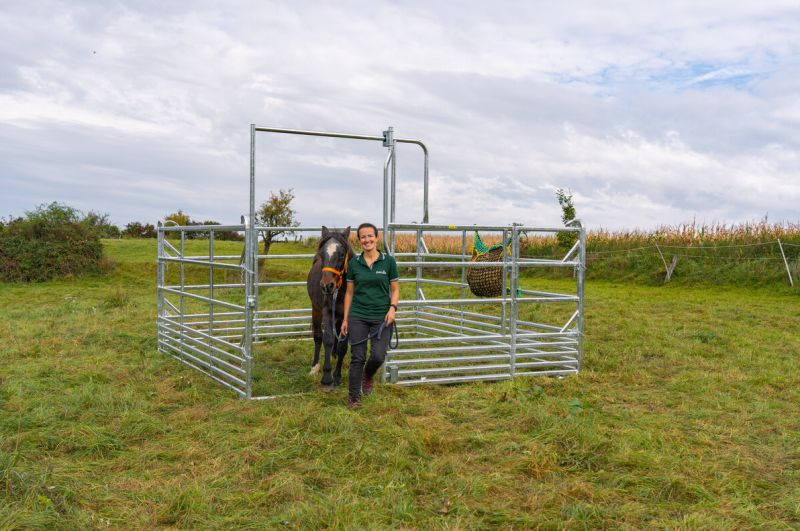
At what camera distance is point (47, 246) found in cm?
1636

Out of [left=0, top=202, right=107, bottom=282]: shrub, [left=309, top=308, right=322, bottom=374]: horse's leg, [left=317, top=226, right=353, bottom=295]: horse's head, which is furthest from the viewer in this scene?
[left=0, top=202, right=107, bottom=282]: shrub

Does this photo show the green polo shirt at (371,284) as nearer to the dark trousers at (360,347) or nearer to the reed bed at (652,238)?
the dark trousers at (360,347)

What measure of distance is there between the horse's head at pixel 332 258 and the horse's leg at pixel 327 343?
48cm

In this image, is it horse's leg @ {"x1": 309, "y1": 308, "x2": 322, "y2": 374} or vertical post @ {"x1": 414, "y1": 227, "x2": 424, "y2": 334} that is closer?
horse's leg @ {"x1": 309, "y1": 308, "x2": 322, "y2": 374}

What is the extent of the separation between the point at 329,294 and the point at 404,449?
179 cm

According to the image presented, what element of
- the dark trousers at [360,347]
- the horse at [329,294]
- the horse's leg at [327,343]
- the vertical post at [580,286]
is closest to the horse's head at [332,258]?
the horse at [329,294]

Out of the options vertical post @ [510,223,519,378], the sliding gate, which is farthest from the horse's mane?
vertical post @ [510,223,519,378]

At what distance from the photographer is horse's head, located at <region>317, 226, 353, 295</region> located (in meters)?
4.95

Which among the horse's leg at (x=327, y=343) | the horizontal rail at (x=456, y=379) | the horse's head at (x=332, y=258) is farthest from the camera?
the horizontal rail at (x=456, y=379)

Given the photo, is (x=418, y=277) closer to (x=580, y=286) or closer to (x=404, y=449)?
(x=580, y=286)

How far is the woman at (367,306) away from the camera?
15.7 ft

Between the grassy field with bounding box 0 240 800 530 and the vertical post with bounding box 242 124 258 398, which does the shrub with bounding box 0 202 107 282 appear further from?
the vertical post with bounding box 242 124 258 398

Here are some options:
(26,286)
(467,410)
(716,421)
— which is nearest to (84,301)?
(26,286)

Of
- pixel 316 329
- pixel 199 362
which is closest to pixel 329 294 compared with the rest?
pixel 316 329
